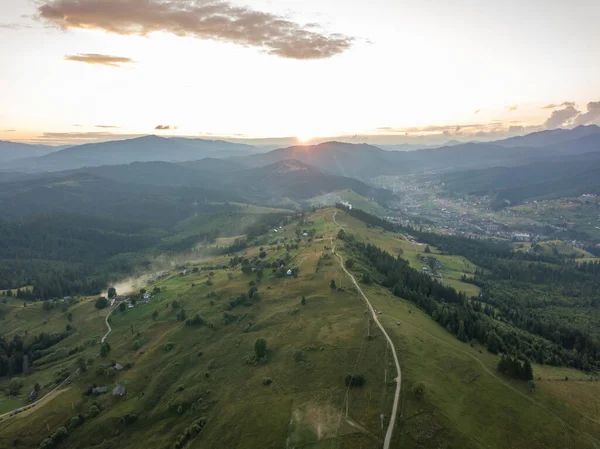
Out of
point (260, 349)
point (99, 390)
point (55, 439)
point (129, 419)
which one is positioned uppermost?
point (260, 349)

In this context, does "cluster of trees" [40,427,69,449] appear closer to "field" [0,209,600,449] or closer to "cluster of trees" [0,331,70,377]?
"field" [0,209,600,449]

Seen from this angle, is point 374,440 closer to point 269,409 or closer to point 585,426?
point 269,409

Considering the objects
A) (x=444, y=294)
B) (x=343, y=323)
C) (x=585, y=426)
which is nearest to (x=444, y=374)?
(x=585, y=426)

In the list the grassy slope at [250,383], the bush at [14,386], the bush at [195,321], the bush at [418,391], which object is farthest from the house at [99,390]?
the bush at [418,391]

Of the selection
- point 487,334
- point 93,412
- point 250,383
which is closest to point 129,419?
point 93,412

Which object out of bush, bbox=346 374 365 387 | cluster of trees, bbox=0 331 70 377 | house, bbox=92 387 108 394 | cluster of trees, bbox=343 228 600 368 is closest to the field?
bush, bbox=346 374 365 387

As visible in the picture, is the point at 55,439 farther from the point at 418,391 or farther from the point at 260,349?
the point at 418,391
